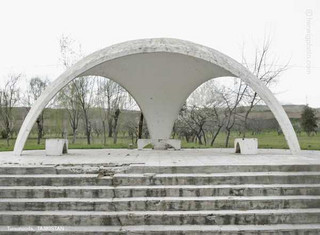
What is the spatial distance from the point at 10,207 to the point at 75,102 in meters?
19.2

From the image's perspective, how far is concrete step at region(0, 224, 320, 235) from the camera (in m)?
5.86

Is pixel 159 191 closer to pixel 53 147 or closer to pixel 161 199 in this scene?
pixel 161 199

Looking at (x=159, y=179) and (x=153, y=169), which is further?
(x=153, y=169)

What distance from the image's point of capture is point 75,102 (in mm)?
25109

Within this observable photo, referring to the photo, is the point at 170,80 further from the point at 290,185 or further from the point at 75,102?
the point at 75,102

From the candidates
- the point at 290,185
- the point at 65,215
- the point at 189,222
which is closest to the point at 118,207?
the point at 65,215

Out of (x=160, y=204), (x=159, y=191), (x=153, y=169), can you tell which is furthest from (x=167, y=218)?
(x=153, y=169)

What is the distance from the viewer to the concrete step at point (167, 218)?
20.1 feet

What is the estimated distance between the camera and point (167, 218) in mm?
6152

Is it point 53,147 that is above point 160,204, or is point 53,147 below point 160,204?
above

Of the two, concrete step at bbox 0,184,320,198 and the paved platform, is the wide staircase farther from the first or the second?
the paved platform

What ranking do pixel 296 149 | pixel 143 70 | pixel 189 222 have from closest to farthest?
pixel 189 222 → pixel 296 149 → pixel 143 70

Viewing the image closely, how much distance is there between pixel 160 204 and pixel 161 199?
0.35 feet

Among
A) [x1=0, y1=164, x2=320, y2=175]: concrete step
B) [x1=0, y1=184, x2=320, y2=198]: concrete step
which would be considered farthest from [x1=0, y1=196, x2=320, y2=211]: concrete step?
[x1=0, y1=164, x2=320, y2=175]: concrete step
